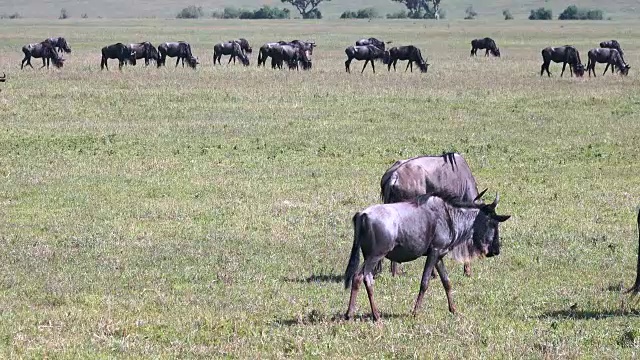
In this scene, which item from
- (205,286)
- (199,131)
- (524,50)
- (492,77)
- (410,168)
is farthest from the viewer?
(524,50)

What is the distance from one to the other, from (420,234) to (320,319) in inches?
45.8

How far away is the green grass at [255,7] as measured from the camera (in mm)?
138875

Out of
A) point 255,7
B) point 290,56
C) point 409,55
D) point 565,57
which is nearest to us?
point 565,57

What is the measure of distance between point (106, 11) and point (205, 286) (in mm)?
133719

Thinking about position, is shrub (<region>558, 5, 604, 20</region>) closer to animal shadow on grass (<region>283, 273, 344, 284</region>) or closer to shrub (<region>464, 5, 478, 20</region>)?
shrub (<region>464, 5, 478, 20</region>)

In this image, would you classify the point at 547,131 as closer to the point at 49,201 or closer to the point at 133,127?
the point at 133,127

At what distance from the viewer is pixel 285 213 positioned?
16469 mm

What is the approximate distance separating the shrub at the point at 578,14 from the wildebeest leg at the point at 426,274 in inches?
4579

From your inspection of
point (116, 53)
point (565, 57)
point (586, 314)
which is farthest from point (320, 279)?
point (116, 53)

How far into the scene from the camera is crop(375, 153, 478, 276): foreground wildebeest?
12.9 meters

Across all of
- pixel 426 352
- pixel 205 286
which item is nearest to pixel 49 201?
pixel 205 286

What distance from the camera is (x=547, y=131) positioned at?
2556cm

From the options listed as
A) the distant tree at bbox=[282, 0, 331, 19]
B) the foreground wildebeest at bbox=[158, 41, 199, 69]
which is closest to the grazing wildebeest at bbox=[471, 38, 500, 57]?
the foreground wildebeest at bbox=[158, 41, 199, 69]

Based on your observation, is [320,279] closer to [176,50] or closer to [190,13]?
[176,50]
